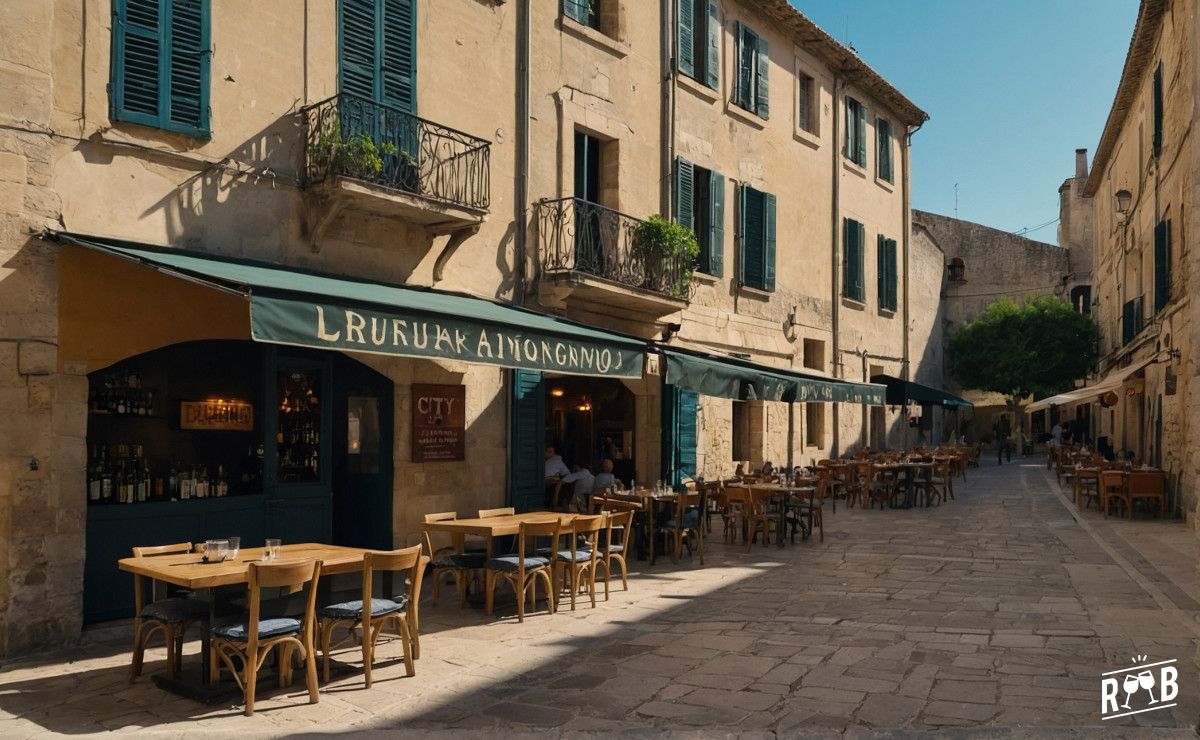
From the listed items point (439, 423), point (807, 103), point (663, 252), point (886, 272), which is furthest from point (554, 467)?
point (886, 272)

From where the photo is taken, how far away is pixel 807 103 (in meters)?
18.2

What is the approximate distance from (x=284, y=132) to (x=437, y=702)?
5268 millimetres

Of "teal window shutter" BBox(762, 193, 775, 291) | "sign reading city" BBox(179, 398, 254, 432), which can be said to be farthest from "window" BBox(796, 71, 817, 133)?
"sign reading city" BBox(179, 398, 254, 432)

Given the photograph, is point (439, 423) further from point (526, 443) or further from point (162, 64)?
point (162, 64)

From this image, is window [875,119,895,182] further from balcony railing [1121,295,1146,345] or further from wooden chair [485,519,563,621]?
wooden chair [485,519,563,621]

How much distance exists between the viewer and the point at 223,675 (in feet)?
18.7

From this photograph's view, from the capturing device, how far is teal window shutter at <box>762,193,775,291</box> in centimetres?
1603

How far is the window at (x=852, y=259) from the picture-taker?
63.2 feet

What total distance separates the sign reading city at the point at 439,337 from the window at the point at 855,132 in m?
12.6

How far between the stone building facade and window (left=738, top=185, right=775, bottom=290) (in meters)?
0.06

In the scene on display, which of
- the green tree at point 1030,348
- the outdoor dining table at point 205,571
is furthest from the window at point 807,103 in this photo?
the green tree at point 1030,348

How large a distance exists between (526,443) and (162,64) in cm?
533

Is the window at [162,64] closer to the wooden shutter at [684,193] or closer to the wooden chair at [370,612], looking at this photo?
the wooden chair at [370,612]

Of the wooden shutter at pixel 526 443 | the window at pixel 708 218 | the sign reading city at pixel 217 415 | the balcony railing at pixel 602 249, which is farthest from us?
the window at pixel 708 218
